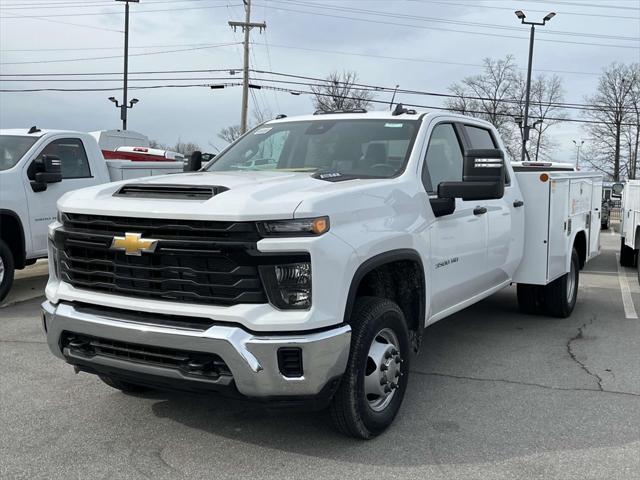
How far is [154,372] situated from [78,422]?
113cm

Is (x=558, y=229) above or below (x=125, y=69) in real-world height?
below

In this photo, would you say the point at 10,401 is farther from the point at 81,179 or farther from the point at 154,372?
the point at 81,179

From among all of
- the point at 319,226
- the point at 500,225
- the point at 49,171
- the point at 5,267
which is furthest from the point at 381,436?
the point at 49,171

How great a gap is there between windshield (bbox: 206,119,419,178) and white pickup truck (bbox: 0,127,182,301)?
376 centimetres

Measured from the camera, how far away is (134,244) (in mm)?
3283

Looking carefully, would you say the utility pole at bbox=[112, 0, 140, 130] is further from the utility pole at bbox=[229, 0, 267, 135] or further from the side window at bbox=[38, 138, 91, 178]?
the side window at bbox=[38, 138, 91, 178]

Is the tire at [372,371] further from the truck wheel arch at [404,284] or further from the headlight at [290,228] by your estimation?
the headlight at [290,228]

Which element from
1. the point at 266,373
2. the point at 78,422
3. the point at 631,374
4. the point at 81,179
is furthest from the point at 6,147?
the point at 631,374

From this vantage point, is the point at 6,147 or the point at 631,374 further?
the point at 6,147

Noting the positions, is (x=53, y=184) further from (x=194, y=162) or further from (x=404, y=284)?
(x=404, y=284)

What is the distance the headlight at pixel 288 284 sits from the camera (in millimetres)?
3109

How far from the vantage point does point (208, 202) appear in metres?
3.21

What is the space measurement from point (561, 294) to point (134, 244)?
520 centimetres

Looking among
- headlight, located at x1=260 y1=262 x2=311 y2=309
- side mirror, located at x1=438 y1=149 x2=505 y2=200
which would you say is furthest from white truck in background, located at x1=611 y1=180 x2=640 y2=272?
headlight, located at x1=260 y1=262 x2=311 y2=309
